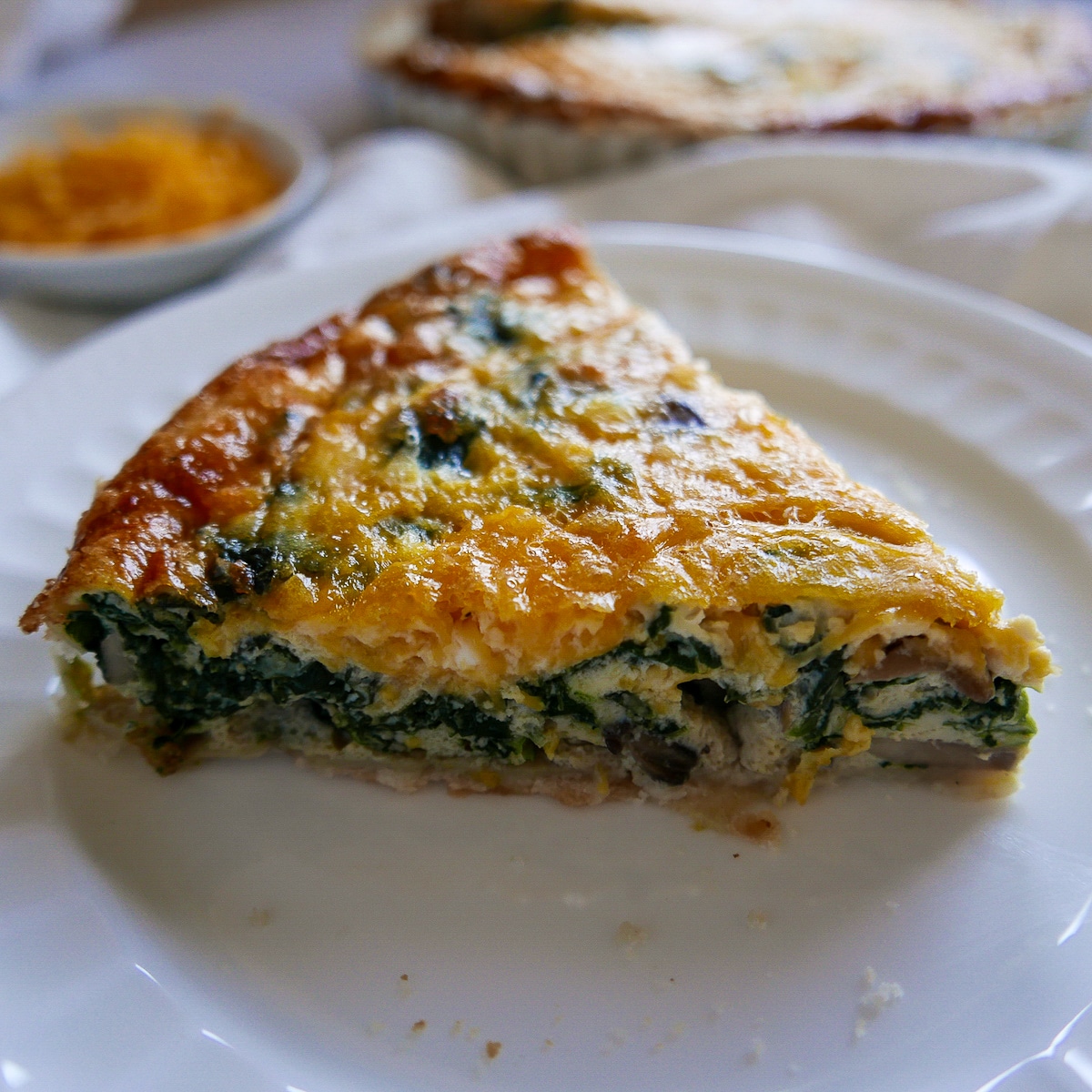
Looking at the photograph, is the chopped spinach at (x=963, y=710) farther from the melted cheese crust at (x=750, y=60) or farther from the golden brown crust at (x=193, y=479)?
the melted cheese crust at (x=750, y=60)

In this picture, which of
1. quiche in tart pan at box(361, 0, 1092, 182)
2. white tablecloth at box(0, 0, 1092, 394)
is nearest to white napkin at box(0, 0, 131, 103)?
quiche in tart pan at box(361, 0, 1092, 182)

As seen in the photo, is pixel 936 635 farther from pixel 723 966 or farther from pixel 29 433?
pixel 29 433

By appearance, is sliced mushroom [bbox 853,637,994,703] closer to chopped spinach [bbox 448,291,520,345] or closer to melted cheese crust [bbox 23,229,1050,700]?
melted cheese crust [bbox 23,229,1050,700]

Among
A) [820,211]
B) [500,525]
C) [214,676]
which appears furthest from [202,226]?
[500,525]

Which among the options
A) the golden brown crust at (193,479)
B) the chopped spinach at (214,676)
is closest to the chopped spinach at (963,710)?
the chopped spinach at (214,676)

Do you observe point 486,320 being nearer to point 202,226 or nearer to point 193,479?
point 193,479

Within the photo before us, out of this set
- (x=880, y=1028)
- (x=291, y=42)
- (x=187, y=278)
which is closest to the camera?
(x=880, y=1028)

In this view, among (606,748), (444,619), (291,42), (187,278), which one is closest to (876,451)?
(606,748)
